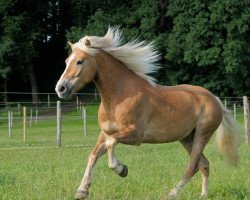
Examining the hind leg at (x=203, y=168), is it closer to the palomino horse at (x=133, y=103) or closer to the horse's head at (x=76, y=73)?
the palomino horse at (x=133, y=103)

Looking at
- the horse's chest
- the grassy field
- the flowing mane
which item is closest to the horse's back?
the flowing mane

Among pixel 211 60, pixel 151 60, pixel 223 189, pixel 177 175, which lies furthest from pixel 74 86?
pixel 211 60

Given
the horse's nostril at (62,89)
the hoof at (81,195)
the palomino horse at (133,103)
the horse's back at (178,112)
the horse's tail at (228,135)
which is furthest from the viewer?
the horse's tail at (228,135)

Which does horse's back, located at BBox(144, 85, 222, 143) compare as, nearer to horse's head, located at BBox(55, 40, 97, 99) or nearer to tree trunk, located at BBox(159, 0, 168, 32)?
horse's head, located at BBox(55, 40, 97, 99)

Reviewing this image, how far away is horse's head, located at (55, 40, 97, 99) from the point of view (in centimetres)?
689

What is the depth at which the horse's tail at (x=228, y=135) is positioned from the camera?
358 inches

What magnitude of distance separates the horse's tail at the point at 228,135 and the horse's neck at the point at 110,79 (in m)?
2.26

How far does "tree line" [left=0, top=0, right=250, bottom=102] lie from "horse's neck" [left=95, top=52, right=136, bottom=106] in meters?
31.9

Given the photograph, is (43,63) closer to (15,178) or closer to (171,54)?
(171,54)

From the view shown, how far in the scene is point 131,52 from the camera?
767 cm

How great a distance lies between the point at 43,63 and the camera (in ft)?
176

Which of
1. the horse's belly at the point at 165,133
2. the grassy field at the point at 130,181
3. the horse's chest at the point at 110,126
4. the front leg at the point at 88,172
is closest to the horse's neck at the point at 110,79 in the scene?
the horse's chest at the point at 110,126

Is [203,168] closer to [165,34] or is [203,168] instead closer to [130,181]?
[130,181]

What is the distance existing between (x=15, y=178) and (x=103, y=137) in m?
2.66
